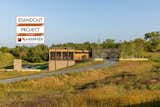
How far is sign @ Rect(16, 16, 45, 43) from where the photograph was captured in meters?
30.3

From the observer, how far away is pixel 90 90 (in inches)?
641

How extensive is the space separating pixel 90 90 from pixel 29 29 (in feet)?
52.7

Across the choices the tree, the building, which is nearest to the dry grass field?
the building

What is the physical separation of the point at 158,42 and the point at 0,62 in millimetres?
47599

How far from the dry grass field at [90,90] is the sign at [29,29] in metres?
4.82

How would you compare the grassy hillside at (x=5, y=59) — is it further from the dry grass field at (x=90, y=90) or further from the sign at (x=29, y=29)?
the sign at (x=29, y=29)

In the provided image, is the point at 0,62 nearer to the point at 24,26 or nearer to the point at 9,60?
the point at 9,60

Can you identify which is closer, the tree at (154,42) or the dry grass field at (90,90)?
the dry grass field at (90,90)

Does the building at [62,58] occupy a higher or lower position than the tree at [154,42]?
lower

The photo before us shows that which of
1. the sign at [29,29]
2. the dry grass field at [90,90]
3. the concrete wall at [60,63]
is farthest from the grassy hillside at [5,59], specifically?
the sign at [29,29]

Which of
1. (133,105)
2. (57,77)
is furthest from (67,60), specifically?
(133,105)

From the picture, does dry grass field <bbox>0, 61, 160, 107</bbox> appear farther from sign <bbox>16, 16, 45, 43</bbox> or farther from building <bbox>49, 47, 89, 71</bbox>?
building <bbox>49, 47, 89, 71</bbox>

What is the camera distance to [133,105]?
Result: 9.91 meters

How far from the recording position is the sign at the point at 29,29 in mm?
30266
